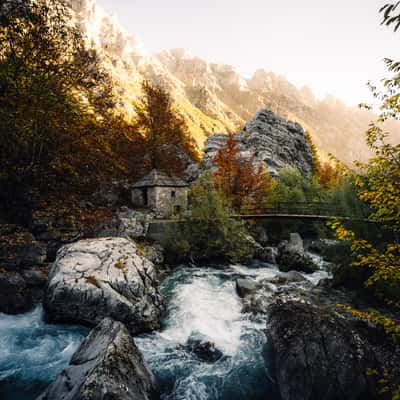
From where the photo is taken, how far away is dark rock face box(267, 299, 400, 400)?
17.9 ft

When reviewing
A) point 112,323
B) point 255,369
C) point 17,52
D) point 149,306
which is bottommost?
point 255,369

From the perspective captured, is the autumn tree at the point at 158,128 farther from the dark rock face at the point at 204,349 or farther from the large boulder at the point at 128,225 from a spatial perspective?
the dark rock face at the point at 204,349

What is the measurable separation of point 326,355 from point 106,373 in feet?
17.5

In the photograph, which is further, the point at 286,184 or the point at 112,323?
the point at 286,184

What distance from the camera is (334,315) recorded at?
673 cm

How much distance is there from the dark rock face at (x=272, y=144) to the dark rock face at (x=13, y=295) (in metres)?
31.2

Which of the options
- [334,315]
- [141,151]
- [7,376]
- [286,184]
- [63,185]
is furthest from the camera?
[286,184]

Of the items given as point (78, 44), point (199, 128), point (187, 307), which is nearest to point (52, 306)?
point (187, 307)

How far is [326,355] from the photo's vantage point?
5.80 metres

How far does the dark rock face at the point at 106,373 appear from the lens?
4.40 meters

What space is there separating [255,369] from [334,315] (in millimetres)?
2893

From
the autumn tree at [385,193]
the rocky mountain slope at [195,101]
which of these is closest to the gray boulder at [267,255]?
the autumn tree at [385,193]

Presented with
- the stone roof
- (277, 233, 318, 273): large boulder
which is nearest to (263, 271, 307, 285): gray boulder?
(277, 233, 318, 273): large boulder

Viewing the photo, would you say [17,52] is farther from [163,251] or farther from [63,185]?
[163,251]
